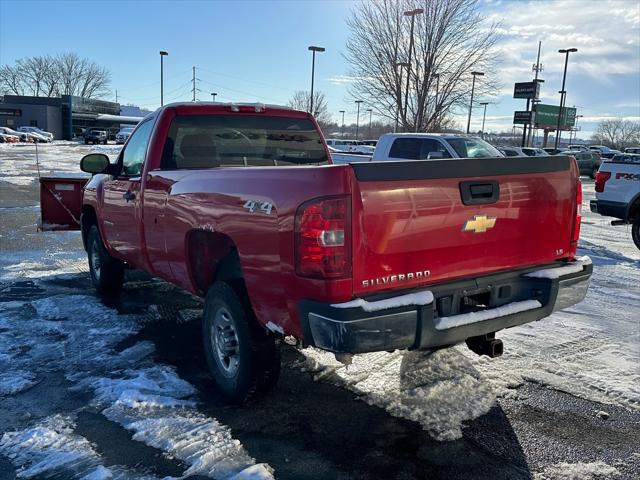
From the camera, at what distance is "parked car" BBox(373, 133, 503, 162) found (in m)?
12.3

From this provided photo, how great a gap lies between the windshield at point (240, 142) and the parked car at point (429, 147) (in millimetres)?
6947

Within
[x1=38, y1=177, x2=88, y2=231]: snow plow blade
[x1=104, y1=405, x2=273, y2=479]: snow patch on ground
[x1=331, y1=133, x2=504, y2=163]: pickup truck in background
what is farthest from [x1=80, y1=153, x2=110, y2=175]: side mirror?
[x1=331, y1=133, x2=504, y2=163]: pickup truck in background

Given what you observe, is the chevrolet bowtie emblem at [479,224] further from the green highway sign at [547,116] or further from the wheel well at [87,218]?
the green highway sign at [547,116]

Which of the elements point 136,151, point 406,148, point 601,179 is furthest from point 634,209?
point 136,151

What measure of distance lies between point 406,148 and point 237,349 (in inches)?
391

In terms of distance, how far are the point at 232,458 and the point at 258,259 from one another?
1109mm

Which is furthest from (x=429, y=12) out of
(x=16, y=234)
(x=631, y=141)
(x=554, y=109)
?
(x=631, y=141)

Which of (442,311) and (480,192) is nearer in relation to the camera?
(442,311)

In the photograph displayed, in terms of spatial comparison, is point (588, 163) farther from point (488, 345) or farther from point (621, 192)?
point (488, 345)

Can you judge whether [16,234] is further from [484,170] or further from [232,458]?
[484,170]

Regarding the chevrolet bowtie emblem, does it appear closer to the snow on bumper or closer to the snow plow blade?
the snow on bumper

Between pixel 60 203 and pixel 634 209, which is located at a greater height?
pixel 634 209

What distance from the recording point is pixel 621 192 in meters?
10.2

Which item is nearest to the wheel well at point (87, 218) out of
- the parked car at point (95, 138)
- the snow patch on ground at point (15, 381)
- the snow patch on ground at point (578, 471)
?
the snow patch on ground at point (15, 381)
